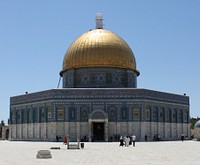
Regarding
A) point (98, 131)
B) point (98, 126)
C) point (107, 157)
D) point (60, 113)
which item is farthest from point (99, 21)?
point (107, 157)

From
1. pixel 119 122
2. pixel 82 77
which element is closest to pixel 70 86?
pixel 82 77

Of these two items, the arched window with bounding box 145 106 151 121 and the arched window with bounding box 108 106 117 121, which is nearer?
the arched window with bounding box 108 106 117 121

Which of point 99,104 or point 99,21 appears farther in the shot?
point 99,21

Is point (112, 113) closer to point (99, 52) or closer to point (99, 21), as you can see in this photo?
point (99, 52)

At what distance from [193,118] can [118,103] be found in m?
54.4

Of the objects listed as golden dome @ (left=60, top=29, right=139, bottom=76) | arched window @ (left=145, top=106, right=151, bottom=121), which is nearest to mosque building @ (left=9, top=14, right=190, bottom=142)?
golden dome @ (left=60, top=29, right=139, bottom=76)

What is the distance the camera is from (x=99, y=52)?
48531mm

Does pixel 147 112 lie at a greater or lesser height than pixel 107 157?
greater

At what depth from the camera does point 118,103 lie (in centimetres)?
4366

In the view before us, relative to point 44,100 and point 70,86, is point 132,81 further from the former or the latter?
point 44,100

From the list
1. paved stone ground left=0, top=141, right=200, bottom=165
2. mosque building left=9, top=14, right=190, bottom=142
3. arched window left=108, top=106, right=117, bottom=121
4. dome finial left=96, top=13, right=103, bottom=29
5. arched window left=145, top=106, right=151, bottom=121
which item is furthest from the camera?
dome finial left=96, top=13, right=103, bottom=29

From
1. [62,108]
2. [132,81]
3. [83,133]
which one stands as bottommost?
[83,133]

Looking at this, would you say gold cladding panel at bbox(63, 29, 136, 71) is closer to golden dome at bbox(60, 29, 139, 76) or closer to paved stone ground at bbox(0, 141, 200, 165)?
golden dome at bbox(60, 29, 139, 76)

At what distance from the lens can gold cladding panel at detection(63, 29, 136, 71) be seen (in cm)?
4838
